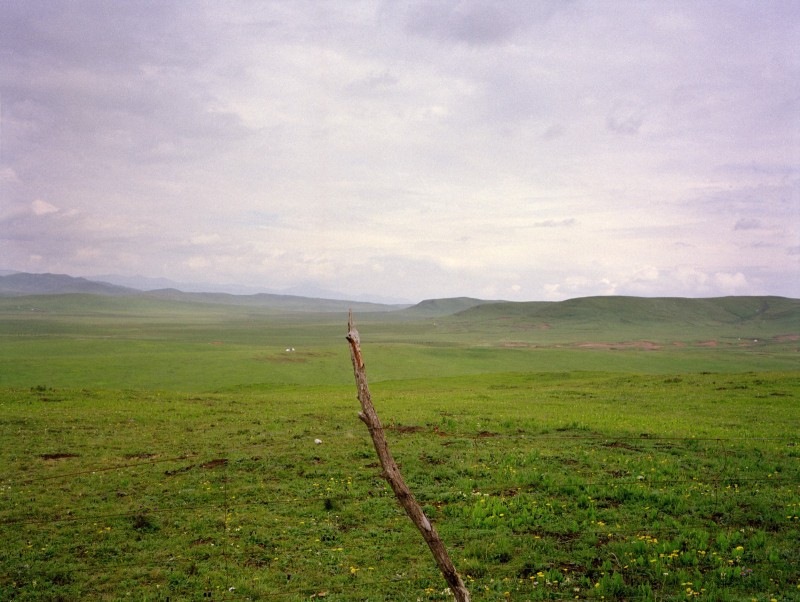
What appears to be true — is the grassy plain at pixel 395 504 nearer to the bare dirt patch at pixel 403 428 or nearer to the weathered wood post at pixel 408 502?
the bare dirt patch at pixel 403 428

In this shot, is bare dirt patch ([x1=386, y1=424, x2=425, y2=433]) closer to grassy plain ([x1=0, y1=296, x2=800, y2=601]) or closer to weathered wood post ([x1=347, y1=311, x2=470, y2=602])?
grassy plain ([x1=0, y1=296, x2=800, y2=601])

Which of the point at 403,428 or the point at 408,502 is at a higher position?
the point at 408,502

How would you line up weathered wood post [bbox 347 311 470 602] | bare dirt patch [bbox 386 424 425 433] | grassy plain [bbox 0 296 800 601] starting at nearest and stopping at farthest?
weathered wood post [bbox 347 311 470 602] → grassy plain [bbox 0 296 800 601] → bare dirt patch [bbox 386 424 425 433]

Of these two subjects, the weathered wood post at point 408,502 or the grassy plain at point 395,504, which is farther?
the grassy plain at point 395,504

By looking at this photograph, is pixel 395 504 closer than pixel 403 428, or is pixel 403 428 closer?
pixel 395 504

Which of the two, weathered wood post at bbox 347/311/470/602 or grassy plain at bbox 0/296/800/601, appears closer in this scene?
weathered wood post at bbox 347/311/470/602

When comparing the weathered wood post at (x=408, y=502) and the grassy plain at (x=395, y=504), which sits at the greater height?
the weathered wood post at (x=408, y=502)

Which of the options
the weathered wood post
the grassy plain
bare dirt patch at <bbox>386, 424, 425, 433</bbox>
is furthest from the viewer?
bare dirt patch at <bbox>386, 424, 425, 433</bbox>

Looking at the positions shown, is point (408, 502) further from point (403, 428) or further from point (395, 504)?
point (403, 428)

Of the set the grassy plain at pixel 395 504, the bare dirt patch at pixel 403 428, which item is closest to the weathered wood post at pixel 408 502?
the grassy plain at pixel 395 504

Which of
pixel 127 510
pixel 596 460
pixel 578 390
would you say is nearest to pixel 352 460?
pixel 127 510

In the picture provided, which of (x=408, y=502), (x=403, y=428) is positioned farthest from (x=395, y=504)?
(x=403, y=428)

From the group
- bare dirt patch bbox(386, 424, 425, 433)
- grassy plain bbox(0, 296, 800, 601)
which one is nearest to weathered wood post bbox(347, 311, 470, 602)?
grassy plain bbox(0, 296, 800, 601)

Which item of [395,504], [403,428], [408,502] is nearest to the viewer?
[408,502]
